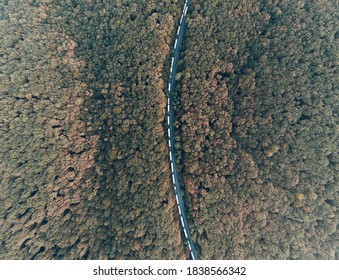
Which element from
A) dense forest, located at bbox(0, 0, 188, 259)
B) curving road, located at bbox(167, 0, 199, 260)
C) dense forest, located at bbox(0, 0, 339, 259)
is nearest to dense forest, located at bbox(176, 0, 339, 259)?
dense forest, located at bbox(0, 0, 339, 259)

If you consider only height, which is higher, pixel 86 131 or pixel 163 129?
pixel 86 131

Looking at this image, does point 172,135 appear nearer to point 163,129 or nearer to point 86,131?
point 163,129

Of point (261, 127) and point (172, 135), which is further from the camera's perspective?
point (172, 135)

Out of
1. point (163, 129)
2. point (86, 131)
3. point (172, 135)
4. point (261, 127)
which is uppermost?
point (86, 131)

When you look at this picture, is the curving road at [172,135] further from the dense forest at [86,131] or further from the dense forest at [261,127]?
the dense forest at [261,127]

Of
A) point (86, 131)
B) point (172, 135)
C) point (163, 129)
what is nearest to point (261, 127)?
point (172, 135)

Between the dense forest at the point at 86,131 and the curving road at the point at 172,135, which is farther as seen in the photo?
the curving road at the point at 172,135

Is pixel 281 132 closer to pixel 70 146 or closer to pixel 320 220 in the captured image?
pixel 320 220

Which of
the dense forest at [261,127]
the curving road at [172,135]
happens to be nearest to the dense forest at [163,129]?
the dense forest at [261,127]

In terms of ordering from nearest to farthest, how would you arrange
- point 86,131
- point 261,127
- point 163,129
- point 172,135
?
point 261,127
point 86,131
point 163,129
point 172,135
